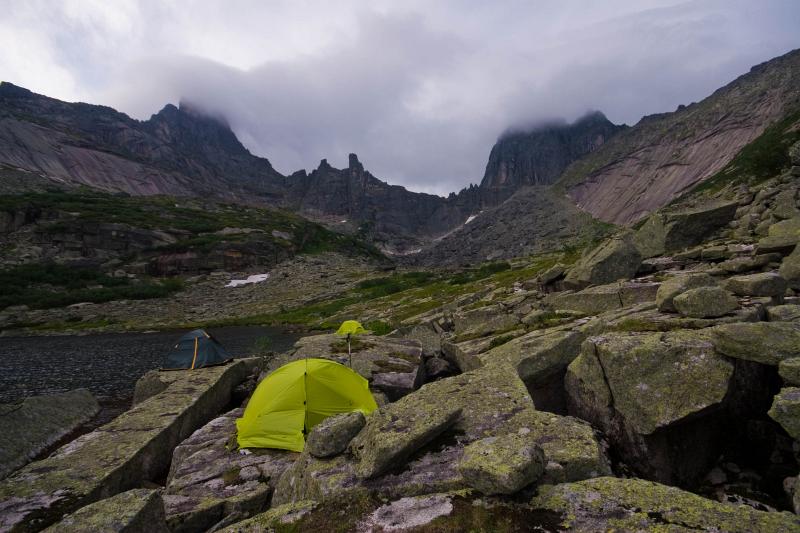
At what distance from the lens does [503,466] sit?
499cm

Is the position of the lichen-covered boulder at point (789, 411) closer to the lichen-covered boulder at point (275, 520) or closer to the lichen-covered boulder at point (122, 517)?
the lichen-covered boulder at point (275, 520)

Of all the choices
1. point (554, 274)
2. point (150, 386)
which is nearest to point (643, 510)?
point (554, 274)

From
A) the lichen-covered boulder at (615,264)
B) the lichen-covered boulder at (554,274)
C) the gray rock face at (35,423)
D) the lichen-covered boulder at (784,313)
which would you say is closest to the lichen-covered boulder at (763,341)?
the lichen-covered boulder at (784,313)

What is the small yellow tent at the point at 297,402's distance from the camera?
1128 centimetres

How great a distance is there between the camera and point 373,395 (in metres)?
14.2

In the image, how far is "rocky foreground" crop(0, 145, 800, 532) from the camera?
495cm

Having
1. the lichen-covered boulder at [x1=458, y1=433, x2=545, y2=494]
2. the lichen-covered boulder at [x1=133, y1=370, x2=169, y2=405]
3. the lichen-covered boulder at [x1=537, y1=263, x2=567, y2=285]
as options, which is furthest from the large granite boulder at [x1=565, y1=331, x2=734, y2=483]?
the lichen-covered boulder at [x1=133, y1=370, x2=169, y2=405]

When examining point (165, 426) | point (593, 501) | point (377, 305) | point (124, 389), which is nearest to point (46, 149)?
point (377, 305)

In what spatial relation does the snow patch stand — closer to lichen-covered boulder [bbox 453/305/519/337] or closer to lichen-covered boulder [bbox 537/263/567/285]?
lichen-covered boulder [bbox 537/263/567/285]

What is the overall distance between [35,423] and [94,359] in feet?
85.9

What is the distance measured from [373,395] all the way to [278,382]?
363 centimetres

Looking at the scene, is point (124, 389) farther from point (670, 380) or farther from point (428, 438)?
point (670, 380)

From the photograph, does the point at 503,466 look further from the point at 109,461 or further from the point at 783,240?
the point at 783,240

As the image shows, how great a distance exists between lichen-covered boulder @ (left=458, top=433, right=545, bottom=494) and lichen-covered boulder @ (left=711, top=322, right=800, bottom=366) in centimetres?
494
